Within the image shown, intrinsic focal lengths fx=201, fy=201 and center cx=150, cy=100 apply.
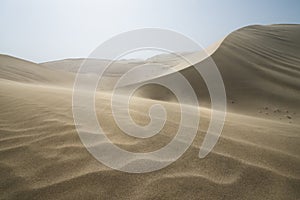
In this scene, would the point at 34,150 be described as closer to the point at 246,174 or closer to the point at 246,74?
the point at 246,174

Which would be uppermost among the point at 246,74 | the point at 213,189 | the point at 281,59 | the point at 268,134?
the point at 213,189

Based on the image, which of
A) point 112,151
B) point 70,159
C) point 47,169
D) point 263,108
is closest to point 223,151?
point 112,151

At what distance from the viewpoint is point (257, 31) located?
13.0 m

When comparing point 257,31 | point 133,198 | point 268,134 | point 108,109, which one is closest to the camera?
point 133,198

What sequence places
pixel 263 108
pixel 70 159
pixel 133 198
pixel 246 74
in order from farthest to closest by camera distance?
pixel 246 74 → pixel 263 108 → pixel 70 159 → pixel 133 198

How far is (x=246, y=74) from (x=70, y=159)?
680cm

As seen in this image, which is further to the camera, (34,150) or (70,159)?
(34,150)

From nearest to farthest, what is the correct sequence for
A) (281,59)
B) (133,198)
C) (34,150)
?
1. (133,198)
2. (34,150)
3. (281,59)

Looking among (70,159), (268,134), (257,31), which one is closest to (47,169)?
(70,159)

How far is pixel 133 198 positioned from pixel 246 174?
0.83m

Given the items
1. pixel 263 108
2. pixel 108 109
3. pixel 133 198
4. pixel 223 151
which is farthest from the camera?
pixel 263 108

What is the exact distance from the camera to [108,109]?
3084 mm

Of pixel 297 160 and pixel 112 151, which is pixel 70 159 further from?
pixel 297 160

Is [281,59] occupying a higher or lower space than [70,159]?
lower
